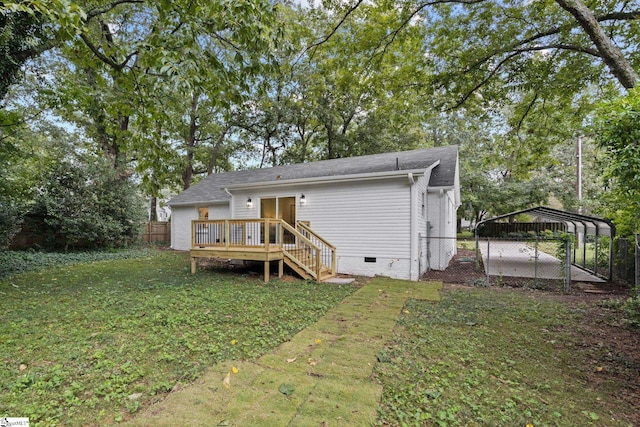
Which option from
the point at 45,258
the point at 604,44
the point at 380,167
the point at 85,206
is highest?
the point at 604,44

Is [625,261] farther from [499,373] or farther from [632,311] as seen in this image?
[499,373]

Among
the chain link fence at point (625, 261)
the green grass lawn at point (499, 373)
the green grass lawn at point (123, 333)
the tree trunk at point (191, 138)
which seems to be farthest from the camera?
the tree trunk at point (191, 138)

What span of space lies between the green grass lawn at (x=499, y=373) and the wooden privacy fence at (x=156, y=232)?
16559 mm

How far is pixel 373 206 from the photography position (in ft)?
26.7

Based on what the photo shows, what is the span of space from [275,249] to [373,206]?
3013mm

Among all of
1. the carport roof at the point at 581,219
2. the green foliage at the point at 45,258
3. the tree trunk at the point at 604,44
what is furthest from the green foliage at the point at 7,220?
the tree trunk at the point at 604,44

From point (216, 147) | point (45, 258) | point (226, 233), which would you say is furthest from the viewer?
point (216, 147)

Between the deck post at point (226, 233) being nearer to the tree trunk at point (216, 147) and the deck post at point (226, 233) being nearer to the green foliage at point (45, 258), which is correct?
the green foliage at point (45, 258)

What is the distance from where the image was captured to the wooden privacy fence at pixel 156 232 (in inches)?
659

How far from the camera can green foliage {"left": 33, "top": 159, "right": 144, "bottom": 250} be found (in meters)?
11.2

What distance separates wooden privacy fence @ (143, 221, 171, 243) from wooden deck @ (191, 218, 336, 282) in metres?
10.00

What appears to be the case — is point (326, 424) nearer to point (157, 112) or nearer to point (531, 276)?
point (157, 112)

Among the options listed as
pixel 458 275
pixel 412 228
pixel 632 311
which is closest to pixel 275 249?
pixel 412 228

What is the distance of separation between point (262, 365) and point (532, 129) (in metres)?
10.8
